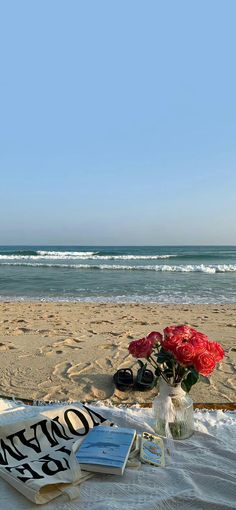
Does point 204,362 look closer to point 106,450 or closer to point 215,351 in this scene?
point 215,351

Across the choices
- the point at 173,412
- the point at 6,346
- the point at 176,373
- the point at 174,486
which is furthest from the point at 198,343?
the point at 6,346

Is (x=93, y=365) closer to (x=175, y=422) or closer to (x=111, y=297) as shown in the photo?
(x=175, y=422)

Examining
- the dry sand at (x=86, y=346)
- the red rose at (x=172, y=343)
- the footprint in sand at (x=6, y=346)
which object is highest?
the red rose at (x=172, y=343)

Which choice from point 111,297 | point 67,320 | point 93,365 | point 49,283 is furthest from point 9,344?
point 49,283

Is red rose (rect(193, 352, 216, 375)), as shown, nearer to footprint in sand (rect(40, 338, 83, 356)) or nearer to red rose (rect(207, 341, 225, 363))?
red rose (rect(207, 341, 225, 363))

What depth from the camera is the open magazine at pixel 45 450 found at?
1327mm

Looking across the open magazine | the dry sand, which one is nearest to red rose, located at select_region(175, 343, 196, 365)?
the open magazine

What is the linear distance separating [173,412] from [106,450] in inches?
15.8

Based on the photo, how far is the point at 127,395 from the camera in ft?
10.8

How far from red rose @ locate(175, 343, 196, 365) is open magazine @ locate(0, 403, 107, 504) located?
0.59 metres

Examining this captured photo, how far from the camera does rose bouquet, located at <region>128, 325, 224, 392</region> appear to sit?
5.50 feet

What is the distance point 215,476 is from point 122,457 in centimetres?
40

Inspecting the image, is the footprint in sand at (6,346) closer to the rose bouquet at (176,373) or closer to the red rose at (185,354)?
the rose bouquet at (176,373)

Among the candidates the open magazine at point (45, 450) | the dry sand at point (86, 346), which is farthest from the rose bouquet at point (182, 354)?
the dry sand at point (86, 346)
